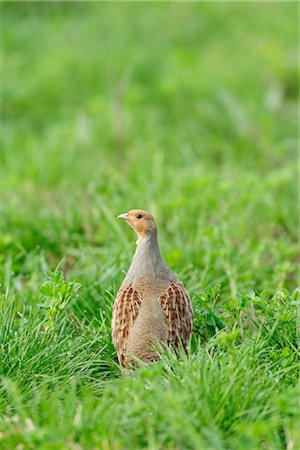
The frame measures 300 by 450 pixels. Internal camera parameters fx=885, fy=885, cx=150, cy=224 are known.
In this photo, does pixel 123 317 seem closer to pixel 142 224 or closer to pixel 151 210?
pixel 142 224

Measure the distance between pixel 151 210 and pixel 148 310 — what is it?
8.48 ft

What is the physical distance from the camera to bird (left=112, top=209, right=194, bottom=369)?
394cm

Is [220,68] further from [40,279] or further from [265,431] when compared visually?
[265,431]

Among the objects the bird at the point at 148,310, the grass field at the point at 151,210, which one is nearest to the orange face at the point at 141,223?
the bird at the point at 148,310

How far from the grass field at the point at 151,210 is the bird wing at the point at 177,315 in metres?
0.16

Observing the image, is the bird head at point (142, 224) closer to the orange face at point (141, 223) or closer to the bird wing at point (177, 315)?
the orange face at point (141, 223)

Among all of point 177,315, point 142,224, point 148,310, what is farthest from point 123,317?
point 142,224

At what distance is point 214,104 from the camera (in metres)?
9.47

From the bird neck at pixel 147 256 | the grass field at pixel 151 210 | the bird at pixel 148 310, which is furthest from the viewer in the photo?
the bird neck at pixel 147 256

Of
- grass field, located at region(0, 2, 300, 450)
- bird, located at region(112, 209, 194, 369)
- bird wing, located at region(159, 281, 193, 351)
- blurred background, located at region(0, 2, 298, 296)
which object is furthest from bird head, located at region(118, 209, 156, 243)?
blurred background, located at region(0, 2, 298, 296)

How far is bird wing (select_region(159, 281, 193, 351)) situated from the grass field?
16 cm

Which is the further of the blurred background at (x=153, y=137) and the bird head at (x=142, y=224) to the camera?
the blurred background at (x=153, y=137)

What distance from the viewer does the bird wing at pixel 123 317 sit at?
13.0ft

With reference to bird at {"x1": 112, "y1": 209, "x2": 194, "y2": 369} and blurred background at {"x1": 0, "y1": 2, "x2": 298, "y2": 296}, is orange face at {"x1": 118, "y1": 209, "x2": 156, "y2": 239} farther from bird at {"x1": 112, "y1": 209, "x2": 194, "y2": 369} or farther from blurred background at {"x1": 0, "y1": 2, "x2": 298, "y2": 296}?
blurred background at {"x1": 0, "y1": 2, "x2": 298, "y2": 296}
